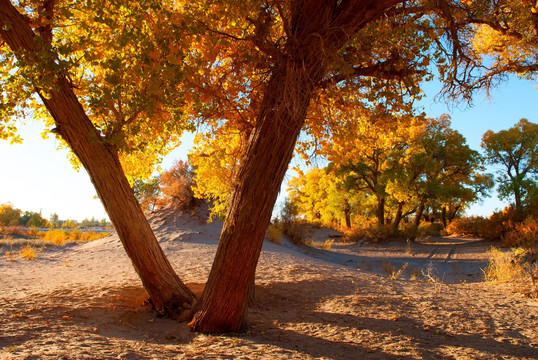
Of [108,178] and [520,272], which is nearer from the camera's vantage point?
[108,178]

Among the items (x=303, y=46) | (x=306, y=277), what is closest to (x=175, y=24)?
(x=303, y=46)

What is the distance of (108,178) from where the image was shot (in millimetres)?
4844

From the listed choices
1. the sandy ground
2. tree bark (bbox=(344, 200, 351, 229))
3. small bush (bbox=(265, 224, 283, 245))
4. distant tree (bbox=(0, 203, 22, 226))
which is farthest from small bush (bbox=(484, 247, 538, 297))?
distant tree (bbox=(0, 203, 22, 226))

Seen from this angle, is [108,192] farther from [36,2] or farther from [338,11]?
Result: [338,11]

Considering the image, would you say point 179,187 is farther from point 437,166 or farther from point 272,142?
point 437,166

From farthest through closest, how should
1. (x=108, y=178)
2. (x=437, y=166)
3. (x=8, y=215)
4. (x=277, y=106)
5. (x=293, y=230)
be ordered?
(x=8, y=215)
(x=437, y=166)
(x=293, y=230)
(x=108, y=178)
(x=277, y=106)

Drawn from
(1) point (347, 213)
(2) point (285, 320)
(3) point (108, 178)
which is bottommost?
(2) point (285, 320)

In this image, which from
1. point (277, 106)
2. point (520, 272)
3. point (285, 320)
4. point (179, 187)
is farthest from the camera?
point (179, 187)

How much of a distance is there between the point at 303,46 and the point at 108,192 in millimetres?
3066

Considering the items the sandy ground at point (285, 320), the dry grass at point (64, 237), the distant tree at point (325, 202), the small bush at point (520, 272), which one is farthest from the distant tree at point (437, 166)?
the dry grass at point (64, 237)

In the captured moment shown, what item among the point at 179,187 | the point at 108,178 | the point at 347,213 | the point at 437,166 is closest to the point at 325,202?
the point at 347,213

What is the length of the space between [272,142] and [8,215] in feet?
92.4

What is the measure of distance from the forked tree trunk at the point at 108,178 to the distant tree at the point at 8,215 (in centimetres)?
2513

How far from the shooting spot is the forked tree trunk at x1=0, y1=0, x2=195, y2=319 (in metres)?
4.50
